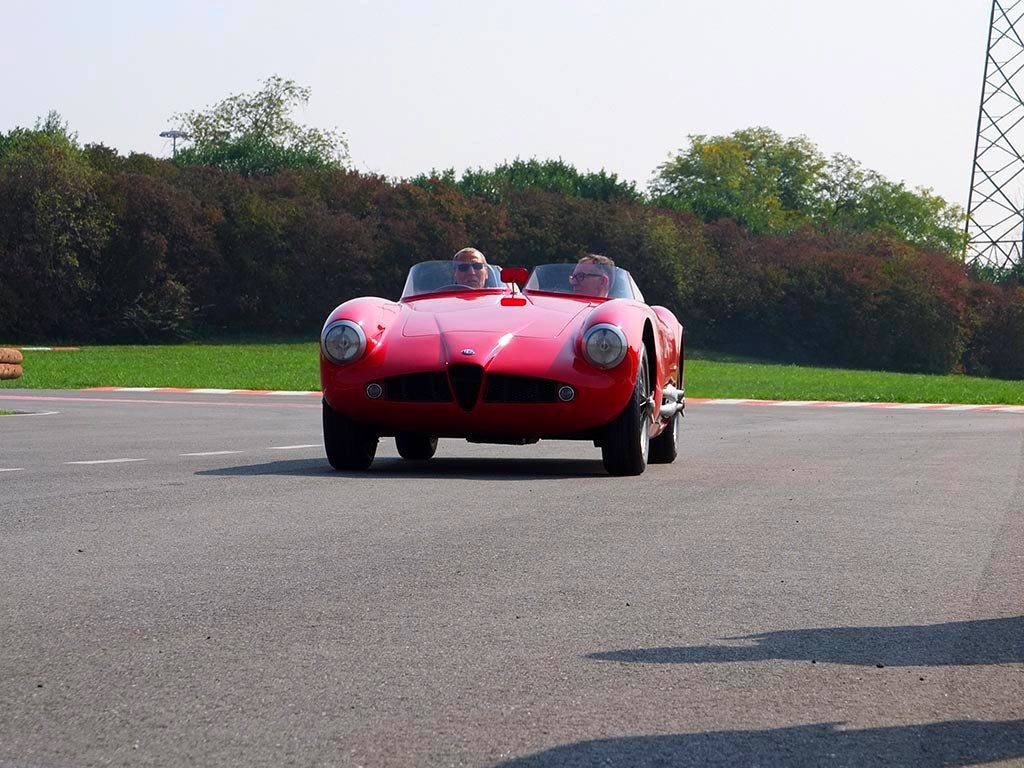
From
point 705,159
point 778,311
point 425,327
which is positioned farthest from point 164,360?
point 705,159

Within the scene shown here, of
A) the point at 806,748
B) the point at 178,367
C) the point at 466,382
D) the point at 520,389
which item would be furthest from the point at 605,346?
the point at 178,367

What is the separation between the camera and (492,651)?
4754 mm

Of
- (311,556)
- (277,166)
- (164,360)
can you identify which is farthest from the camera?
(277,166)

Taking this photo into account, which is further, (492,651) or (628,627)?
(628,627)

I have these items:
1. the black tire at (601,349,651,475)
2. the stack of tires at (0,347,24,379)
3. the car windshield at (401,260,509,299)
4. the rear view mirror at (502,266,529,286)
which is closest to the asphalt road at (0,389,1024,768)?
the black tire at (601,349,651,475)

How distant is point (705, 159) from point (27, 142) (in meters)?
68.2

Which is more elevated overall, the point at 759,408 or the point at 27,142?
the point at 27,142

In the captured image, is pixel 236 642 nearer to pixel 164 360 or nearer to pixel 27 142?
pixel 164 360

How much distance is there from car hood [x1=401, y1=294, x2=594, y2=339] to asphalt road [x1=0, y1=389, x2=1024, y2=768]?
98 centimetres

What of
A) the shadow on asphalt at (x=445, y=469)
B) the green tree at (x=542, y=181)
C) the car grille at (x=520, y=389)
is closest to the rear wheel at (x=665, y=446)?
the shadow on asphalt at (x=445, y=469)

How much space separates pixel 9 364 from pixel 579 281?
12837 millimetres

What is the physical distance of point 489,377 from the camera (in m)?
10.5

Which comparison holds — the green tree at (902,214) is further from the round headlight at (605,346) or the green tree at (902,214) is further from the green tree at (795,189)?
the round headlight at (605,346)

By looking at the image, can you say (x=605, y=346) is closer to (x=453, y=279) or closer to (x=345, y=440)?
(x=345, y=440)
